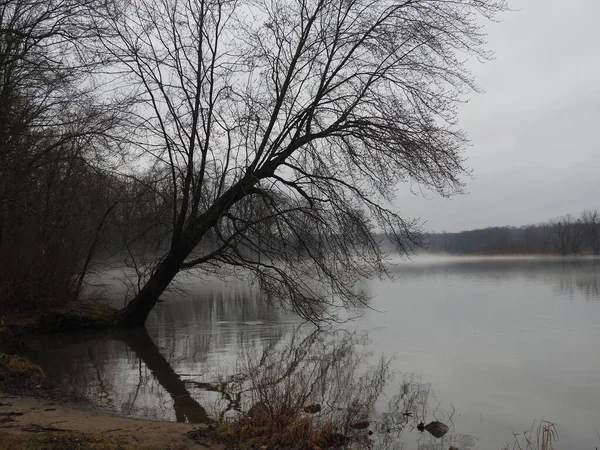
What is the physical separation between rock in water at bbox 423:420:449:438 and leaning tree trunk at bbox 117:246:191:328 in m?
9.92

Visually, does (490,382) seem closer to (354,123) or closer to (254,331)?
(354,123)

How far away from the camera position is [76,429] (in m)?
6.37

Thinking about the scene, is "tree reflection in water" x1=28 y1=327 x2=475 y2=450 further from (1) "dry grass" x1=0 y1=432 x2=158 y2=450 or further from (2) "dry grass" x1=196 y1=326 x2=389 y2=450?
(1) "dry grass" x1=0 y1=432 x2=158 y2=450

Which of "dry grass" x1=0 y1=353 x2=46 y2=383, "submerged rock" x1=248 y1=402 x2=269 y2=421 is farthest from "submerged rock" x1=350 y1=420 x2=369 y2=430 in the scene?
"dry grass" x1=0 y1=353 x2=46 y2=383

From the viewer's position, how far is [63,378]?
10930 mm

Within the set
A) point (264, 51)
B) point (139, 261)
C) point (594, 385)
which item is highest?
point (264, 51)

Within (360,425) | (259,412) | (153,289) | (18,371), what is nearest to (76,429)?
(259,412)

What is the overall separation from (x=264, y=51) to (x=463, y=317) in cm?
1159

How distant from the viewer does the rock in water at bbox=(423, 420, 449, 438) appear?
7.52 m

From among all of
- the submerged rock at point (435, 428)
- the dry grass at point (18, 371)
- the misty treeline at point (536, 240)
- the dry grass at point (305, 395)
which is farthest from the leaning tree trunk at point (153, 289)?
the misty treeline at point (536, 240)

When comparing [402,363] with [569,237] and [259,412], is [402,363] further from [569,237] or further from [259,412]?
[569,237]

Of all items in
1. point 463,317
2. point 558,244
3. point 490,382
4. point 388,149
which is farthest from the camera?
point 558,244

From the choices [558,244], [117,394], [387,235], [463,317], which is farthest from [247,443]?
[558,244]

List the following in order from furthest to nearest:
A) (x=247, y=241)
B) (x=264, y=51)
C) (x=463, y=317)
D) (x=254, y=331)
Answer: (x=463, y=317), (x=254, y=331), (x=247, y=241), (x=264, y=51)
